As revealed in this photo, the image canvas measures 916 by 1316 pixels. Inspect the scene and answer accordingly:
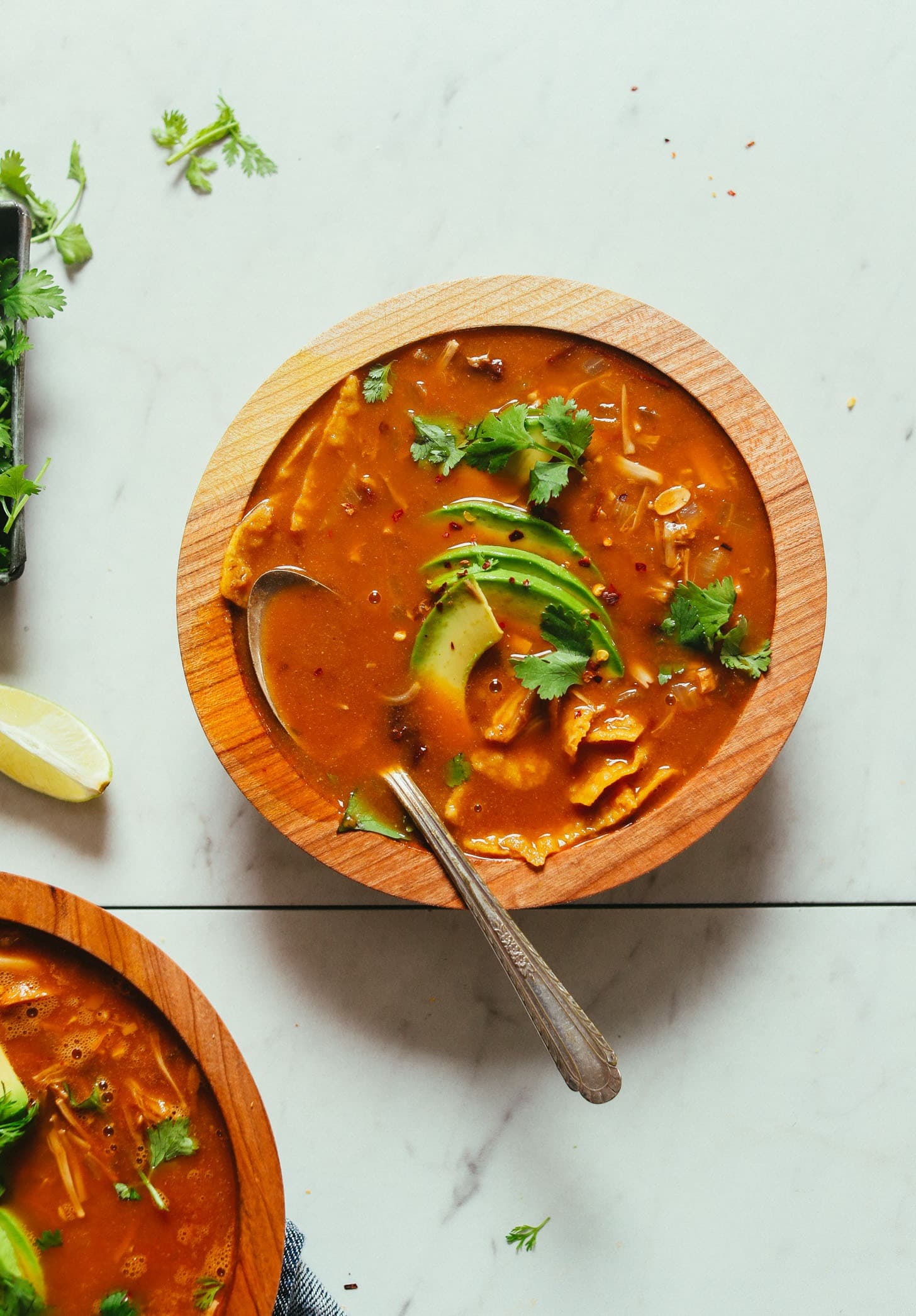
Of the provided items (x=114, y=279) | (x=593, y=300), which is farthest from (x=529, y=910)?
(x=114, y=279)

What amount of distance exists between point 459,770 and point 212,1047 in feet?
2.56

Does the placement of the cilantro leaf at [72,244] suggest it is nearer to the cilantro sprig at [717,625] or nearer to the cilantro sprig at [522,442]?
the cilantro sprig at [522,442]

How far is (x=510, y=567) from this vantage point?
2.45 metres

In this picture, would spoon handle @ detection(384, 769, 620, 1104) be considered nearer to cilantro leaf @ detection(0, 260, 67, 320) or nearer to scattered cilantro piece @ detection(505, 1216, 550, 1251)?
scattered cilantro piece @ detection(505, 1216, 550, 1251)

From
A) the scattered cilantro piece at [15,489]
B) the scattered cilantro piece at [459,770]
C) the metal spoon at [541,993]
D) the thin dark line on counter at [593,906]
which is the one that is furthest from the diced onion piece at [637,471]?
the scattered cilantro piece at [15,489]

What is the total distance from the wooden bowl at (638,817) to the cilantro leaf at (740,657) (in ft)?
0.08

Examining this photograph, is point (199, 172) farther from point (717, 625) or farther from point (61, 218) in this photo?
point (717, 625)

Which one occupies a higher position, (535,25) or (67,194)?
(535,25)

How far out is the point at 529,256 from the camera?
2865mm

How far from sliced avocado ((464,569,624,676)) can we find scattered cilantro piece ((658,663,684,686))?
0.10 m

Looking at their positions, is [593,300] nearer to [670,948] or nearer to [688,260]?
[688,260]

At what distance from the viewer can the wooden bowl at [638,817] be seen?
241 cm

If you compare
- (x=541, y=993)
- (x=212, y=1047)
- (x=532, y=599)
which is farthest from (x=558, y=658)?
(x=212, y=1047)

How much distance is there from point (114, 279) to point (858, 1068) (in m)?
2.79
